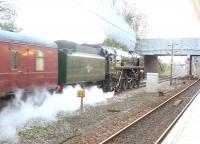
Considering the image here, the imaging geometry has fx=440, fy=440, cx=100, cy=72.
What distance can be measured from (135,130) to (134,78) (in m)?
22.4

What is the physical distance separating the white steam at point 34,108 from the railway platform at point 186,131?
4055mm

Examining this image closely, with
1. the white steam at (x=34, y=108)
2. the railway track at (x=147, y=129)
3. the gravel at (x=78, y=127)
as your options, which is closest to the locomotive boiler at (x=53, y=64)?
the white steam at (x=34, y=108)

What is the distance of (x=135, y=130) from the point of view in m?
13.3

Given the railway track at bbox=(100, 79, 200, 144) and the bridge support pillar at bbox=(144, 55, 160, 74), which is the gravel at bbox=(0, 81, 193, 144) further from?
the bridge support pillar at bbox=(144, 55, 160, 74)

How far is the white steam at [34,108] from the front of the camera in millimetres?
12352

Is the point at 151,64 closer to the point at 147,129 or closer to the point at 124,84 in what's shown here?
the point at 124,84

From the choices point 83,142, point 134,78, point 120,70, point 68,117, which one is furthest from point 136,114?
point 134,78

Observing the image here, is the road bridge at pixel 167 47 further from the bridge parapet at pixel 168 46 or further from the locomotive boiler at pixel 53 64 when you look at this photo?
the locomotive boiler at pixel 53 64

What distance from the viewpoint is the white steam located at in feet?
40.5

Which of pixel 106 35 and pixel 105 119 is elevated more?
pixel 106 35

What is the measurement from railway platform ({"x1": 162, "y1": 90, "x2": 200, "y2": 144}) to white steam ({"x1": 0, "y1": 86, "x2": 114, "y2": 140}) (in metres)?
4.06

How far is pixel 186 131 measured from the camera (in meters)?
12.5

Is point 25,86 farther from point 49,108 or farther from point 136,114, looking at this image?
point 136,114

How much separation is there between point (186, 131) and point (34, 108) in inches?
221
